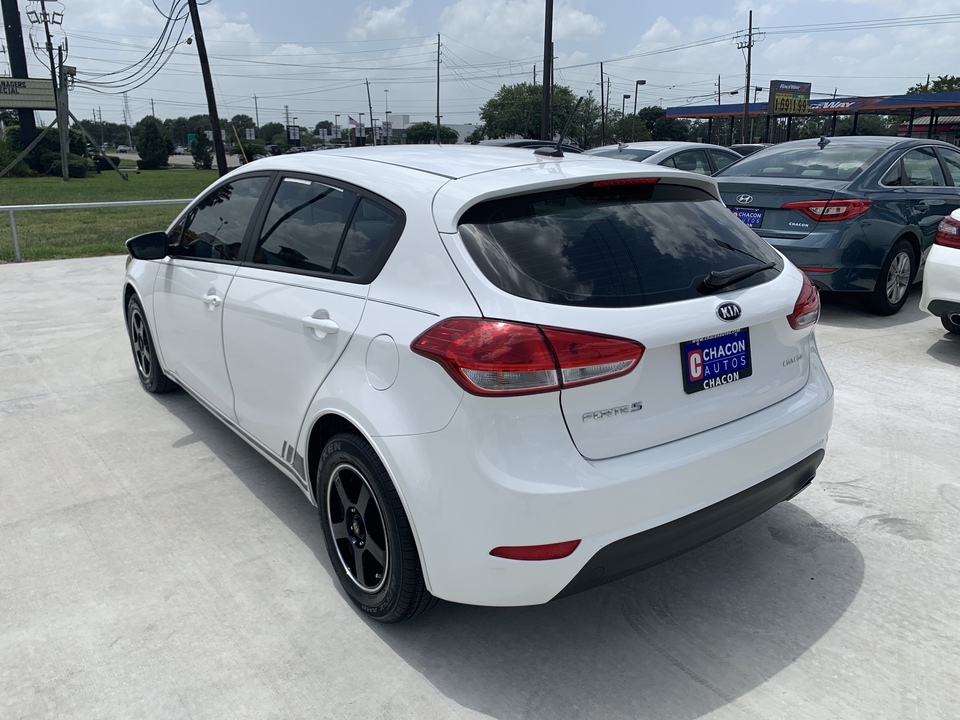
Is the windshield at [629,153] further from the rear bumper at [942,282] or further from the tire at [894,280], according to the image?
the rear bumper at [942,282]

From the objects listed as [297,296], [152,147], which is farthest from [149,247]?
[152,147]

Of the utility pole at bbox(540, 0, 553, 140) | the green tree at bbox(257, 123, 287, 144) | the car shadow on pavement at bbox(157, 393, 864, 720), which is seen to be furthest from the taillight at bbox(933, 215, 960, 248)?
the green tree at bbox(257, 123, 287, 144)

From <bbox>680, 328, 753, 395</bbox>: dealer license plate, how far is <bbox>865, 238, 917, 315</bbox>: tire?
198 inches

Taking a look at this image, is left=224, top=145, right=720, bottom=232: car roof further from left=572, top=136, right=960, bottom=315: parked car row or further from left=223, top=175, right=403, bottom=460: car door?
left=572, top=136, right=960, bottom=315: parked car row

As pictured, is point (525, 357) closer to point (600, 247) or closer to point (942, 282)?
point (600, 247)

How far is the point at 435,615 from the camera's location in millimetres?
2902

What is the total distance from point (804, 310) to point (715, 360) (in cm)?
60

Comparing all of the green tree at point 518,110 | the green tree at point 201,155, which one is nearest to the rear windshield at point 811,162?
the green tree at point 201,155

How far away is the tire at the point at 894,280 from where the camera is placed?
6.99 m

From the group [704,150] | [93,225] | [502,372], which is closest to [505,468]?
[502,372]

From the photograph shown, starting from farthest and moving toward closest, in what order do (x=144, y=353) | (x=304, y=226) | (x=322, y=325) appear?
(x=144, y=353)
(x=304, y=226)
(x=322, y=325)

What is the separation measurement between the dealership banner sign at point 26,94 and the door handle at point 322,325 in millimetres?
58084

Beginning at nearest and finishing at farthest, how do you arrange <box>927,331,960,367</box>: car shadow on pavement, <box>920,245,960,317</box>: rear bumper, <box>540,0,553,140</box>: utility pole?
<box>920,245,960,317</box>: rear bumper → <box>927,331,960,367</box>: car shadow on pavement → <box>540,0,553,140</box>: utility pole

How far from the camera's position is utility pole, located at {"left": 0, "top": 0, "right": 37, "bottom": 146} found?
52469 mm
